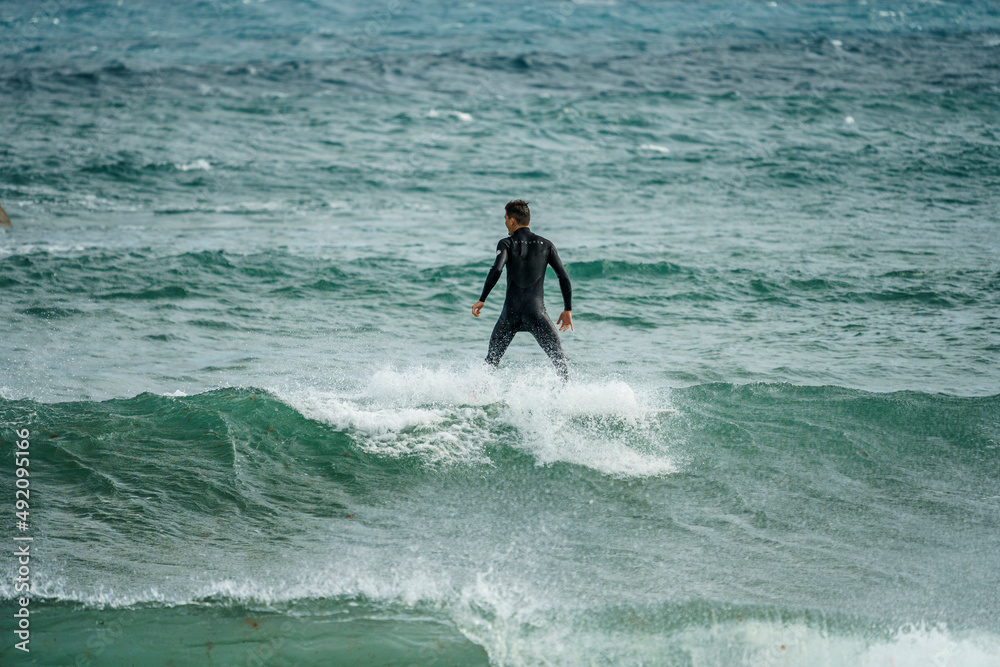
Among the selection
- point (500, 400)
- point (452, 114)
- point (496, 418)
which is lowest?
point (496, 418)

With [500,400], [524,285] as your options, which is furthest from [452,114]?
[500,400]

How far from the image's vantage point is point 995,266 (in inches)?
539

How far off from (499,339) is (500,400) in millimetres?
565

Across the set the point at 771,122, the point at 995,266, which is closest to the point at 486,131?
the point at 771,122

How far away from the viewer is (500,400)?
8109 mm

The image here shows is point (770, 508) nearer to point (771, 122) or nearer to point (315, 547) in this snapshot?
point (315, 547)

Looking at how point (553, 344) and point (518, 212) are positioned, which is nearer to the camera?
point (518, 212)

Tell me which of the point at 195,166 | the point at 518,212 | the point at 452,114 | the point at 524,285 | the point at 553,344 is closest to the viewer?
the point at 518,212

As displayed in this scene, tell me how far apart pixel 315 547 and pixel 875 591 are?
369 centimetres

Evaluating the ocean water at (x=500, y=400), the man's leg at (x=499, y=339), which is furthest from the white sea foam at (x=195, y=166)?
the man's leg at (x=499, y=339)

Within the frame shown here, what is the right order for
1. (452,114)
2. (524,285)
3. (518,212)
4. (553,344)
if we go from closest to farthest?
(518,212) → (524,285) → (553,344) → (452,114)

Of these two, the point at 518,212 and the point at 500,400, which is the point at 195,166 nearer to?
the point at 500,400

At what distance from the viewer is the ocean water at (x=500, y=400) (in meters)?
5.35

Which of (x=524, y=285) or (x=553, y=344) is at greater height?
(x=524, y=285)
